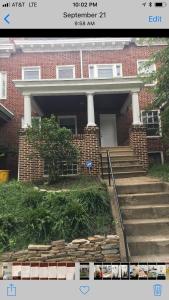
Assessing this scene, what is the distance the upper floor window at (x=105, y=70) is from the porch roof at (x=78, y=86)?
13.1 feet

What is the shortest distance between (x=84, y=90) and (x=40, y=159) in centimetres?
291

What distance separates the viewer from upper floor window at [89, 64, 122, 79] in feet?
49.3

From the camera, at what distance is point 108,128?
14539mm

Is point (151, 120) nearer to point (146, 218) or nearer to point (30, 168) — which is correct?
point (30, 168)

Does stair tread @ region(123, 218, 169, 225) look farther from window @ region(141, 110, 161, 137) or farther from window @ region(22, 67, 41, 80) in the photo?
window @ region(22, 67, 41, 80)

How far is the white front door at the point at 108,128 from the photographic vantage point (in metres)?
14.5

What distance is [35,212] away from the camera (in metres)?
5.87

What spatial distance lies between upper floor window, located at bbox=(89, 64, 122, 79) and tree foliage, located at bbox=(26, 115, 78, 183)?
6674mm

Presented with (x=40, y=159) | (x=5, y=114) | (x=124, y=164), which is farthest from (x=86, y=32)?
(x=5, y=114)

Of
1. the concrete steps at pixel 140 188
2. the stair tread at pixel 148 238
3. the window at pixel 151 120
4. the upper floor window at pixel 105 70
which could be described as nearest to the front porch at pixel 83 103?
the window at pixel 151 120

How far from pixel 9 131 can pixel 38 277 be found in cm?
1203
